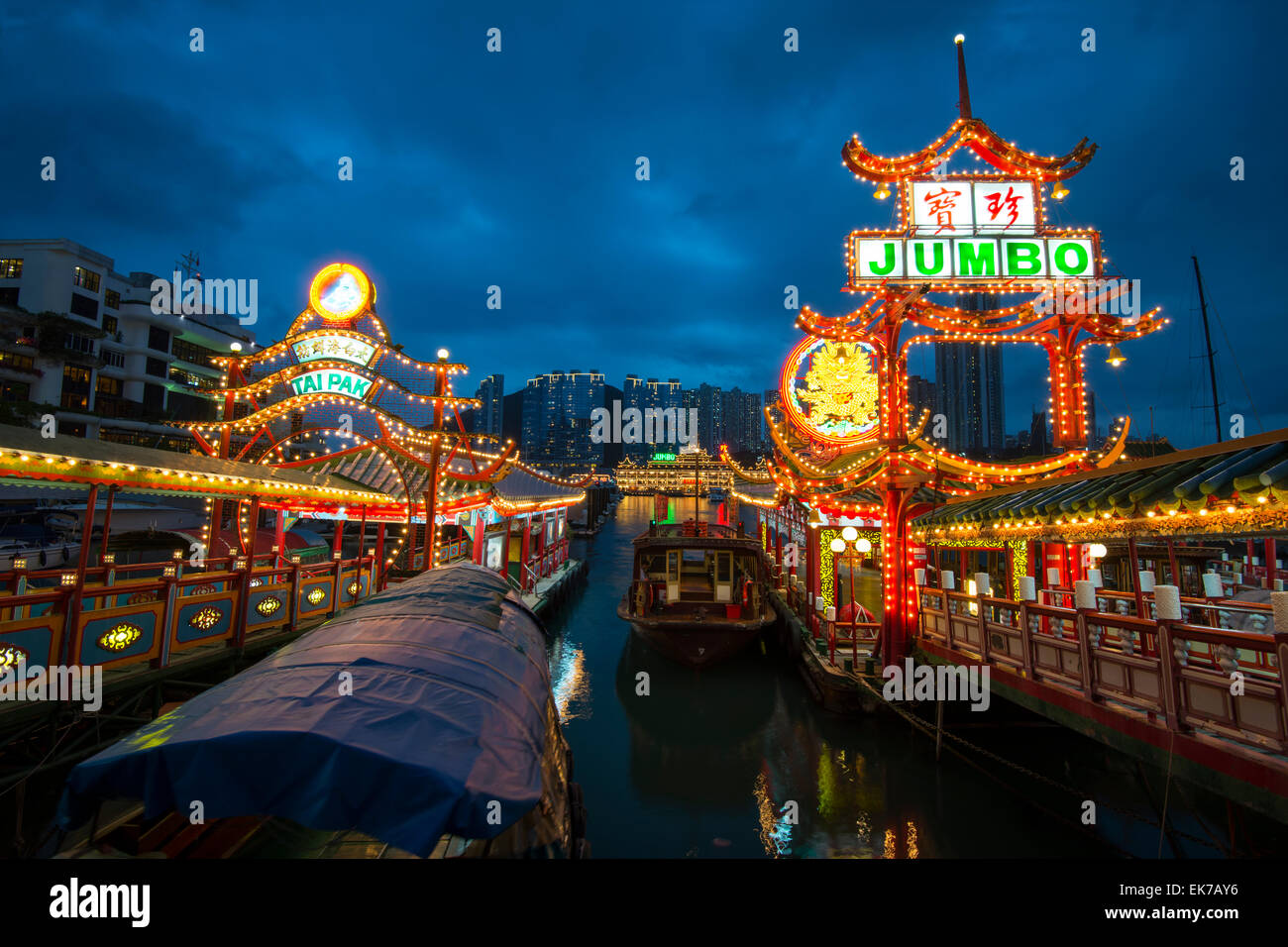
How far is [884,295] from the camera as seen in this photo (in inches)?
467

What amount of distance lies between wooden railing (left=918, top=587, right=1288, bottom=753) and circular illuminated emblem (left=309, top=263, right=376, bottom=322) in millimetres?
14367

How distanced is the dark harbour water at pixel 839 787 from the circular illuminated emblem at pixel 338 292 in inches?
439

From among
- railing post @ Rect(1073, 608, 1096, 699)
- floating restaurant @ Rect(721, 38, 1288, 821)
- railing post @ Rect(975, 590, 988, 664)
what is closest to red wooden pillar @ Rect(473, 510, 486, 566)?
floating restaurant @ Rect(721, 38, 1288, 821)

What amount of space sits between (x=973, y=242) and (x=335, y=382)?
48.2 feet

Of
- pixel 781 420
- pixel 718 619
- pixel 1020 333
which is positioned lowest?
pixel 718 619

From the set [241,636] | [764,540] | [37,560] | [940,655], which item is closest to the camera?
[241,636]

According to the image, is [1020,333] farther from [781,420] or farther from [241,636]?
[241,636]

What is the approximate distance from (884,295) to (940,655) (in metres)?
7.49

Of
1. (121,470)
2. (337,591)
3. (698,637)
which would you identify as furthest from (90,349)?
(698,637)

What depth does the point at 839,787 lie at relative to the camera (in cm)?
931

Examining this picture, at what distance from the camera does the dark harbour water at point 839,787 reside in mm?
7523

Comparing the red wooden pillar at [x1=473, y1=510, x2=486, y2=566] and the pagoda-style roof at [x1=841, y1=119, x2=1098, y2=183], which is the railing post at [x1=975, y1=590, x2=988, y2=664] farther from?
the red wooden pillar at [x1=473, y1=510, x2=486, y2=566]
